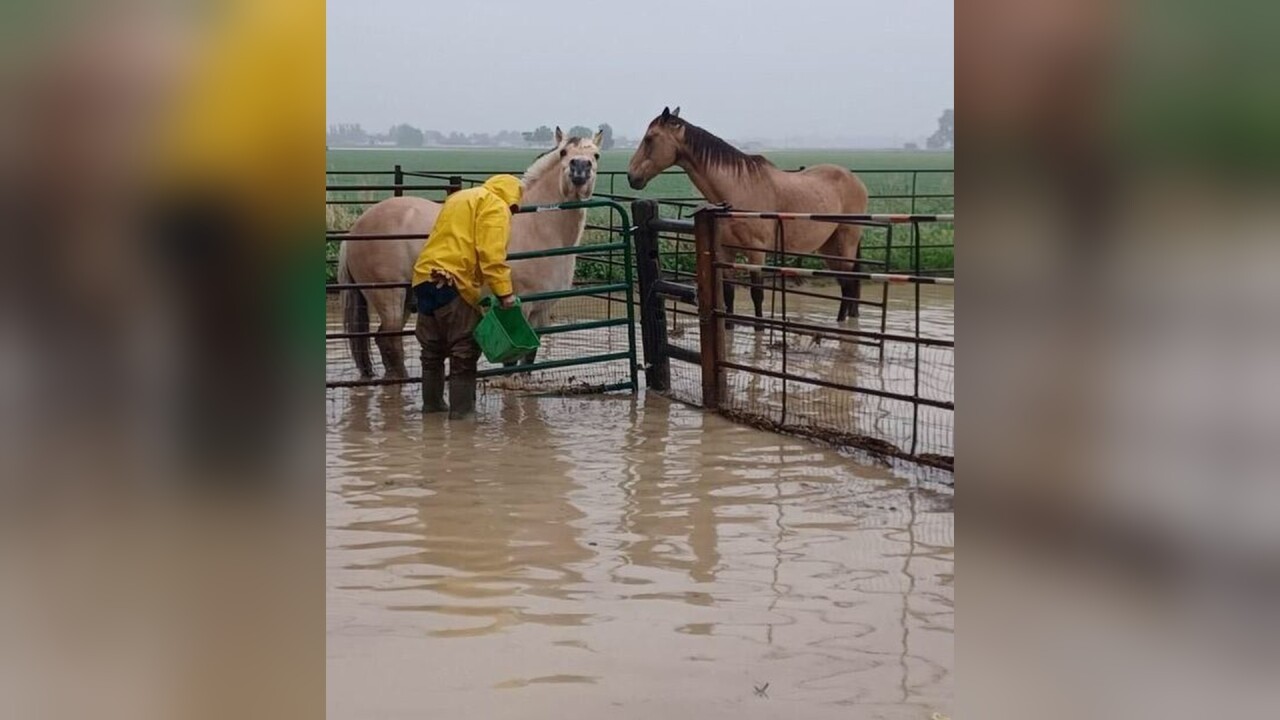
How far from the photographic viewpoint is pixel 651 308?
27.9 ft

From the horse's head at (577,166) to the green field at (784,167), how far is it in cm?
209

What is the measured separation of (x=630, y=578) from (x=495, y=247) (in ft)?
11.0

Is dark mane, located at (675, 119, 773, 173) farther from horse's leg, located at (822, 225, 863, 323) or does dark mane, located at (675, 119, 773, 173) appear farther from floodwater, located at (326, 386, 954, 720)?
floodwater, located at (326, 386, 954, 720)

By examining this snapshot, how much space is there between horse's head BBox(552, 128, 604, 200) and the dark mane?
116 inches

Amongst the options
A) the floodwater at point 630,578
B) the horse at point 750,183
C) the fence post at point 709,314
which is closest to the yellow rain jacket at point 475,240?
the floodwater at point 630,578

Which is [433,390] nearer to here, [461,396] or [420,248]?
[461,396]

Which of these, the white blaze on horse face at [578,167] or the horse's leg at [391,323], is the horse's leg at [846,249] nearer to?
the white blaze on horse face at [578,167]

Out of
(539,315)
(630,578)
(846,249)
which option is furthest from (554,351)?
(630,578)

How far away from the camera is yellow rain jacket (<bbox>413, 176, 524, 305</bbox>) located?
7477mm

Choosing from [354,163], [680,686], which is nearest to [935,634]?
[680,686]
